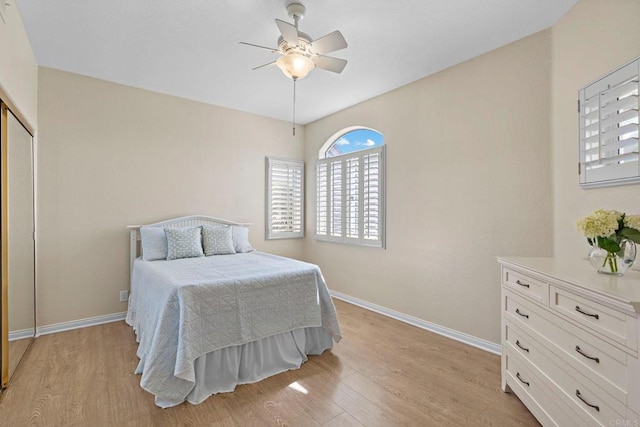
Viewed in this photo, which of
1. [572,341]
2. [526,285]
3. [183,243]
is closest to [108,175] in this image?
[183,243]

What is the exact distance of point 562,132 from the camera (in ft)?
7.88

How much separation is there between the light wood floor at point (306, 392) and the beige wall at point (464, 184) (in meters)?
0.60

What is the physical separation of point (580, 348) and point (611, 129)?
4.47 ft

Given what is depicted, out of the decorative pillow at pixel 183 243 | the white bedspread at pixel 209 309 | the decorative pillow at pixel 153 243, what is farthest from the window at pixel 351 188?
the decorative pillow at pixel 153 243

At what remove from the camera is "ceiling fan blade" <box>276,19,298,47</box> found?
2049 millimetres

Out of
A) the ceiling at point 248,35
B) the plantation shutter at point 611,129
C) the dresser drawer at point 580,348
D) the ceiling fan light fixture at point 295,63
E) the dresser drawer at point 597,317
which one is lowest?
the dresser drawer at point 580,348

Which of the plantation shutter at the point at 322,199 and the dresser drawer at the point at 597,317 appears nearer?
the dresser drawer at the point at 597,317

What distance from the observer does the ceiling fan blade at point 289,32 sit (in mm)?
2049

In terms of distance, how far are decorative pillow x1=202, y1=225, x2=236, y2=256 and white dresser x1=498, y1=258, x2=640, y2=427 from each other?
Result: 2.94 m

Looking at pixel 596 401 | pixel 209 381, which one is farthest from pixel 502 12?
pixel 209 381

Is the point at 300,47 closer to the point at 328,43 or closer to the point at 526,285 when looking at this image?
the point at 328,43

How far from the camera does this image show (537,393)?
1.76m

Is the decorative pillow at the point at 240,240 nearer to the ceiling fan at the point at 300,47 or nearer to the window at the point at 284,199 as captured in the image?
the window at the point at 284,199

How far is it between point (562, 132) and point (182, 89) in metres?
3.91
